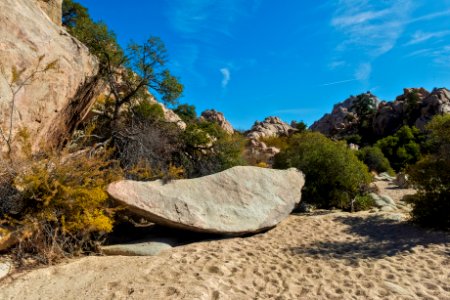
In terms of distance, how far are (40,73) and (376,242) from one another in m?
8.74

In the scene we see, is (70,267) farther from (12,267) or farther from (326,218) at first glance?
(326,218)

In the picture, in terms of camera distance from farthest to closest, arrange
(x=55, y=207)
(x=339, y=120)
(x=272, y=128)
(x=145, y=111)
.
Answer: (x=339, y=120) → (x=272, y=128) → (x=145, y=111) → (x=55, y=207)

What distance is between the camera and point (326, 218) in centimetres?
1055

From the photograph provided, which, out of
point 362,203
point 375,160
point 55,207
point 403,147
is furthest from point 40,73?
point 403,147

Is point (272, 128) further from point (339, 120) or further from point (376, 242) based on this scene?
point (376, 242)

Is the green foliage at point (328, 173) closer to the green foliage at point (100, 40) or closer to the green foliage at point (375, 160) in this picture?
the green foliage at point (100, 40)

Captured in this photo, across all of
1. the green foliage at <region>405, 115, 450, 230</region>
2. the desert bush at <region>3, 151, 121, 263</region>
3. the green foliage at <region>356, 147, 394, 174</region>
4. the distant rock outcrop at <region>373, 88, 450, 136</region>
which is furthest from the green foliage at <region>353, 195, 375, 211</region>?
the distant rock outcrop at <region>373, 88, 450, 136</region>

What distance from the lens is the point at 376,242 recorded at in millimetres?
8289

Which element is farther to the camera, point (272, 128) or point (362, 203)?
point (272, 128)

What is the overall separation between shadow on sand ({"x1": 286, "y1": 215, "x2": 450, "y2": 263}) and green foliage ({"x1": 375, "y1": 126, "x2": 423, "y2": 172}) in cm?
2732

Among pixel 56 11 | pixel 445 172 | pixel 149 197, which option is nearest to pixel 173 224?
pixel 149 197

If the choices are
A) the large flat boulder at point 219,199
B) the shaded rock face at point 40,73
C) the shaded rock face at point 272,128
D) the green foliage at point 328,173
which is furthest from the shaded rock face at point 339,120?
the shaded rock face at point 40,73

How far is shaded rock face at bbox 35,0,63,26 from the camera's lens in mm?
10844

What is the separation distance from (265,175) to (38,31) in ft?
22.3
